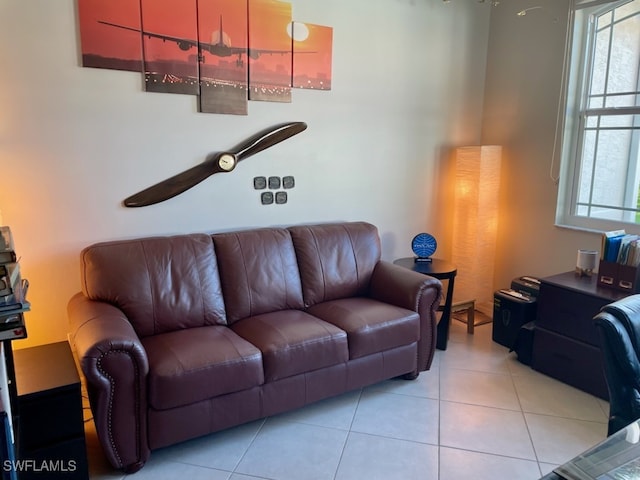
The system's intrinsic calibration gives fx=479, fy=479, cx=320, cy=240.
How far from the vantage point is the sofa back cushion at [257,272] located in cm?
271

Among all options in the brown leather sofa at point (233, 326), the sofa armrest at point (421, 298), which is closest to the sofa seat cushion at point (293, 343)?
the brown leather sofa at point (233, 326)

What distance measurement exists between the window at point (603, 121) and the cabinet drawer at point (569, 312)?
2.33ft

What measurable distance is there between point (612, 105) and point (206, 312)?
2937 millimetres

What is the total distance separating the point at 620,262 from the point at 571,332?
0.49m

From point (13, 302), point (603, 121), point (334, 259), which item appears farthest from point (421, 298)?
point (13, 302)

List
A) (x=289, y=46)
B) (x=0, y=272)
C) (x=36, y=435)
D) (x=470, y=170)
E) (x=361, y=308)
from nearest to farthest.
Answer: (x=0, y=272)
(x=36, y=435)
(x=361, y=308)
(x=289, y=46)
(x=470, y=170)

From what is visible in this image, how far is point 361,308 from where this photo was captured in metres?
2.77

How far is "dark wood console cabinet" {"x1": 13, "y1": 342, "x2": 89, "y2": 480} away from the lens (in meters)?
1.82

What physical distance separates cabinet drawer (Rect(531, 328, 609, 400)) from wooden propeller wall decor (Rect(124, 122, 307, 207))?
2.04m

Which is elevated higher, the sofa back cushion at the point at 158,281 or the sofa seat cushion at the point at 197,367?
the sofa back cushion at the point at 158,281

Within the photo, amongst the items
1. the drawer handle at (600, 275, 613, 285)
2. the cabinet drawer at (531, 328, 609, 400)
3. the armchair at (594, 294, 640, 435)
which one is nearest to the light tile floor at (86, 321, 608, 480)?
the cabinet drawer at (531, 328, 609, 400)

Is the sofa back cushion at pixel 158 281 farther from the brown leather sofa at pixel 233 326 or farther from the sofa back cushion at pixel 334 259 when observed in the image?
the sofa back cushion at pixel 334 259

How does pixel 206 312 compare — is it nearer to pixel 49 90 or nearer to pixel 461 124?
pixel 49 90

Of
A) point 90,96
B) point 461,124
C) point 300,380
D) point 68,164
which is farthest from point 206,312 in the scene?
point 461,124
